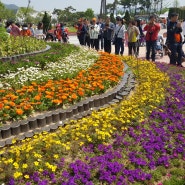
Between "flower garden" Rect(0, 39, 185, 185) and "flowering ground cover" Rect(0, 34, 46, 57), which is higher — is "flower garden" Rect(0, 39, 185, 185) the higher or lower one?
the lower one

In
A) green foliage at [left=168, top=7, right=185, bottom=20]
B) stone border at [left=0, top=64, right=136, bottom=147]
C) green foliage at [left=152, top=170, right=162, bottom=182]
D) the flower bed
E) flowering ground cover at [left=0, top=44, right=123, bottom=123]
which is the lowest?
green foliage at [left=152, top=170, right=162, bottom=182]

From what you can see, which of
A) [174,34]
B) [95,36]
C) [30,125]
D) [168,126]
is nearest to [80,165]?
[30,125]

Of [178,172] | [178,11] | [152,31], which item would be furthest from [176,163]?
[178,11]

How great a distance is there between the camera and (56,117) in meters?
5.25

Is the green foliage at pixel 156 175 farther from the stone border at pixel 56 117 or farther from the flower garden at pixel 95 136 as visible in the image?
the stone border at pixel 56 117

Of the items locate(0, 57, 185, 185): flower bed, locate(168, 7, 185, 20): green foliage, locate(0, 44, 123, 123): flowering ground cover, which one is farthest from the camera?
locate(168, 7, 185, 20): green foliage

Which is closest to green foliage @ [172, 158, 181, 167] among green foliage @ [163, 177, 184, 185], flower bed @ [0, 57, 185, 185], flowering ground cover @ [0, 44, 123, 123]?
flower bed @ [0, 57, 185, 185]

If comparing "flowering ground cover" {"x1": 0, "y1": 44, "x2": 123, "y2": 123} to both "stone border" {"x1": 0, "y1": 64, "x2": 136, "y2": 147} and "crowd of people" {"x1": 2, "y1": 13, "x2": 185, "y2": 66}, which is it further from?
"crowd of people" {"x1": 2, "y1": 13, "x2": 185, "y2": 66}

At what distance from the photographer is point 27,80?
6840mm

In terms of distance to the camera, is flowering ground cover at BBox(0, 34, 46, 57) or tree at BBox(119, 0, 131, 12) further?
tree at BBox(119, 0, 131, 12)

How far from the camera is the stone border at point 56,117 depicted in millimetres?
4625

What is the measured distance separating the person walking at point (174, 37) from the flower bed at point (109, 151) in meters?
5.63

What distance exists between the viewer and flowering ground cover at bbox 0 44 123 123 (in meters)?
5.11

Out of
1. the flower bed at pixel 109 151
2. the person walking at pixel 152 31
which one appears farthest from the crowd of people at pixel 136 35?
the flower bed at pixel 109 151
